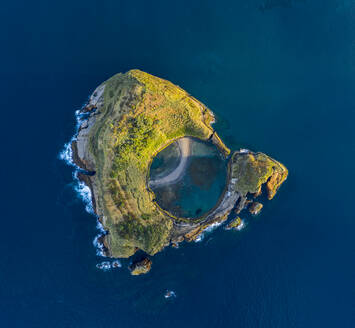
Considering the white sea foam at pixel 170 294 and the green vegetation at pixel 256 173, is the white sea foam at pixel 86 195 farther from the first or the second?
the green vegetation at pixel 256 173

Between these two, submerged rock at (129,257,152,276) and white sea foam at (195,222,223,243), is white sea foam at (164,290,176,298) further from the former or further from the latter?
white sea foam at (195,222,223,243)

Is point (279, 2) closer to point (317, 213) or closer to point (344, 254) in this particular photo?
point (317, 213)

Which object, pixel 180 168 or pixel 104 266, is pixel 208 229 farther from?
pixel 104 266

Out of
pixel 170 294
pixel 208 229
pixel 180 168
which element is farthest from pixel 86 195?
pixel 170 294

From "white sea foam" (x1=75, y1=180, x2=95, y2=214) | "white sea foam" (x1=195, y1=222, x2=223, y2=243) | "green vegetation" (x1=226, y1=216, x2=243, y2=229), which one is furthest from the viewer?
"green vegetation" (x1=226, y1=216, x2=243, y2=229)

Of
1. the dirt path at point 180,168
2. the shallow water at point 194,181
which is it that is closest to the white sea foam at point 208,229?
the shallow water at point 194,181

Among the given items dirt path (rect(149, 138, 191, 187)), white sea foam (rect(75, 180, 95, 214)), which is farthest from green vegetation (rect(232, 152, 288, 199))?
white sea foam (rect(75, 180, 95, 214))

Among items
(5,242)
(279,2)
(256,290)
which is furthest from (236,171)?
(5,242)
